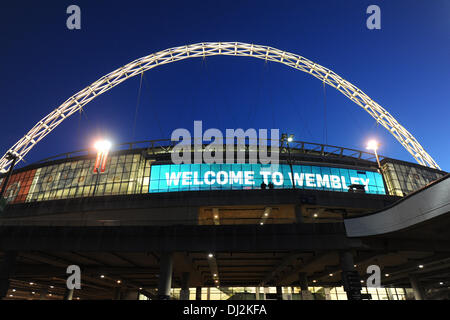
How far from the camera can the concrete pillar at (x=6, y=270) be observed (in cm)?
2503

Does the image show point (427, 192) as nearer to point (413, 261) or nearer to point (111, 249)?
point (413, 261)

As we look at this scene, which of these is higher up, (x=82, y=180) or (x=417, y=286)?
(x=82, y=180)

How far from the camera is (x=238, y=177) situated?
52.7 m

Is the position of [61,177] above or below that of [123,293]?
above

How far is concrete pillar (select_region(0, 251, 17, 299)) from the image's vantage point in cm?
2503

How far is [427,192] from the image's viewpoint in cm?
A: 1675

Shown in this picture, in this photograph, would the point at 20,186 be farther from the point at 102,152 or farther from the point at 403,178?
the point at 403,178

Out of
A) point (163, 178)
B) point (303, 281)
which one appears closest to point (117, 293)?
point (163, 178)

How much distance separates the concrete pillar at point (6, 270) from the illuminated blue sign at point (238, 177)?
26.8 meters

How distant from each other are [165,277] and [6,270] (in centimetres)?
1442

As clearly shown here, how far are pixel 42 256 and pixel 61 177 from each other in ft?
124
